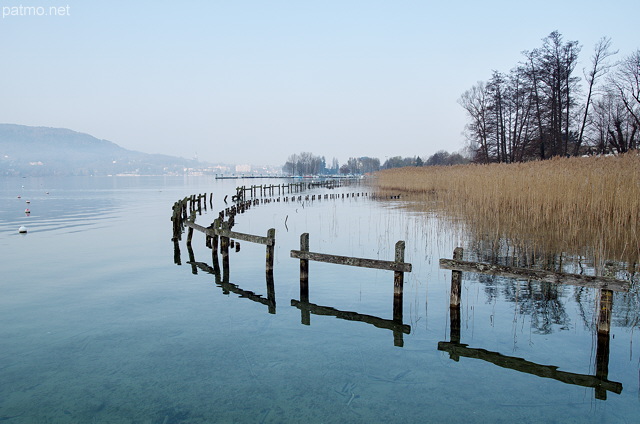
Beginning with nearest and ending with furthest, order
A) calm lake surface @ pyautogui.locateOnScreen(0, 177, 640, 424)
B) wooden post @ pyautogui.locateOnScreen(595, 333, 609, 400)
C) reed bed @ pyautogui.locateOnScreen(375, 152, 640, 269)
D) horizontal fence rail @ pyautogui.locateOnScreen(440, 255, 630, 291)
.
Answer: calm lake surface @ pyautogui.locateOnScreen(0, 177, 640, 424), horizontal fence rail @ pyautogui.locateOnScreen(440, 255, 630, 291), wooden post @ pyautogui.locateOnScreen(595, 333, 609, 400), reed bed @ pyautogui.locateOnScreen(375, 152, 640, 269)

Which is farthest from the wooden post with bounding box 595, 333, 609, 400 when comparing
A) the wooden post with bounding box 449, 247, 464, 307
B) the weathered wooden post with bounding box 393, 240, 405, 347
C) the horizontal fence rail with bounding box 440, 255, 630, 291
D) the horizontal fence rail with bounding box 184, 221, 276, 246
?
the horizontal fence rail with bounding box 184, 221, 276, 246

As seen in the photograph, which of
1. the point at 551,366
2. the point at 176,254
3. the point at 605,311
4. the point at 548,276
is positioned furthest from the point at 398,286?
the point at 176,254

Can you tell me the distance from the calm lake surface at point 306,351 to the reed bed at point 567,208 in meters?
3.93

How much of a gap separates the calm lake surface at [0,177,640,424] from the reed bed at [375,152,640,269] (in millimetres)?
3932

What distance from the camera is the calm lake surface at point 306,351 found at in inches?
244

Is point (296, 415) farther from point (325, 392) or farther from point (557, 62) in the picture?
point (557, 62)

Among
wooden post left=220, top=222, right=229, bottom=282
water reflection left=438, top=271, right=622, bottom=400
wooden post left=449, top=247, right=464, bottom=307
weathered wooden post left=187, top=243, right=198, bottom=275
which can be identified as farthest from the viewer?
weathered wooden post left=187, top=243, right=198, bottom=275

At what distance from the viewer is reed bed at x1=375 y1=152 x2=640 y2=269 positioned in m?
15.0

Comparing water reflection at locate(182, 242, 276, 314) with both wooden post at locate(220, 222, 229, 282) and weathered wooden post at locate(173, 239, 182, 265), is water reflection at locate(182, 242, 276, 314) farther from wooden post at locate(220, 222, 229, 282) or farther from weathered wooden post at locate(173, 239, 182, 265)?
weathered wooden post at locate(173, 239, 182, 265)

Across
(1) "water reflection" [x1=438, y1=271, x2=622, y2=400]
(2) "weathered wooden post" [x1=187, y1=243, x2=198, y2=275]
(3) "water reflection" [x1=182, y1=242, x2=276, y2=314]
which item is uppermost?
(1) "water reflection" [x1=438, y1=271, x2=622, y2=400]

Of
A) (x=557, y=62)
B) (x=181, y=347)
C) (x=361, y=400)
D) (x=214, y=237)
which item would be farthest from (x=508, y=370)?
(x=557, y=62)

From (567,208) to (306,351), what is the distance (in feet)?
48.4

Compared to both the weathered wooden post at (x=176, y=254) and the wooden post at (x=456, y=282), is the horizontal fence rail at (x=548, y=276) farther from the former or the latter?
the weathered wooden post at (x=176, y=254)

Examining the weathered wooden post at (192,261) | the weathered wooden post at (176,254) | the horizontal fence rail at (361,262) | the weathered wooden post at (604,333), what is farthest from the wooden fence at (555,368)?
the weathered wooden post at (176,254)
